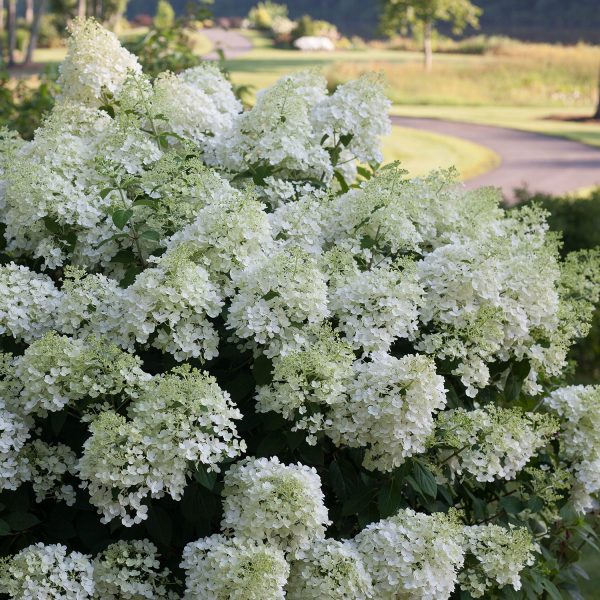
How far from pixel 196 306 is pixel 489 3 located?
39.3 metres

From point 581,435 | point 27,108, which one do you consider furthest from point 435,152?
point 581,435

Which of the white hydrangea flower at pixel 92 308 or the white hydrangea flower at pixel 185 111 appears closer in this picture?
the white hydrangea flower at pixel 92 308

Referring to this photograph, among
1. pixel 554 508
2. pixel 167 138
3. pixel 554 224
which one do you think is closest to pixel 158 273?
pixel 167 138

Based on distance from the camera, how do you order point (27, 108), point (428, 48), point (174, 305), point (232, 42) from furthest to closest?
point (232, 42), point (428, 48), point (27, 108), point (174, 305)

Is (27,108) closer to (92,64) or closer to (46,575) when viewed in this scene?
(92,64)

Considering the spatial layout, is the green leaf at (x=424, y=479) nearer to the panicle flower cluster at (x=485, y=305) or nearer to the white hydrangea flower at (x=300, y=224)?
the panicle flower cluster at (x=485, y=305)

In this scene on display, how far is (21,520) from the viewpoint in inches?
108

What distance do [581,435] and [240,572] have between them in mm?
1411

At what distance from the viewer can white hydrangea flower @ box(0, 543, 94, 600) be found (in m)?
2.53

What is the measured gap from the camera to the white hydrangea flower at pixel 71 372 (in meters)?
2.60

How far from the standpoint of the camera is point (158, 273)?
2658mm

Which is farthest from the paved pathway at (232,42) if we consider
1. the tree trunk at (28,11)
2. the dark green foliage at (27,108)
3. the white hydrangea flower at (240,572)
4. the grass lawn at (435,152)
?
the white hydrangea flower at (240,572)

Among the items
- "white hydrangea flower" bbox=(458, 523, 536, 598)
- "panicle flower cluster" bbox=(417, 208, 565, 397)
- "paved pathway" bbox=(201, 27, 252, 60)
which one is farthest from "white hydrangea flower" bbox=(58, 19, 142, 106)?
"paved pathway" bbox=(201, 27, 252, 60)

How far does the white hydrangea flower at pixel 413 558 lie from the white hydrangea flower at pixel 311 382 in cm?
34
